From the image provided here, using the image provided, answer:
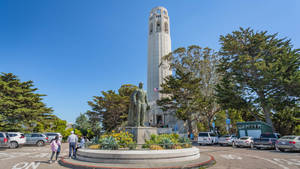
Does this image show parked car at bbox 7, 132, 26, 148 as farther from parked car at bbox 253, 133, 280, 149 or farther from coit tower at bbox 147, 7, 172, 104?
coit tower at bbox 147, 7, 172, 104

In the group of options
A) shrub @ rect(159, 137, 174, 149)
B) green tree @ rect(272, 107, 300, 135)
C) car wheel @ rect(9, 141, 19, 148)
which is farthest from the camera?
green tree @ rect(272, 107, 300, 135)

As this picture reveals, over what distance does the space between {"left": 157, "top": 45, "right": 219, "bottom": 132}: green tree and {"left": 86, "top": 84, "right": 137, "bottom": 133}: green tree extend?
7.10 meters

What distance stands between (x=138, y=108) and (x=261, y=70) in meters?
18.5

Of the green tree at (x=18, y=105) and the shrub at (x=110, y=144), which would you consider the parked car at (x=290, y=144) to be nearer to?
the shrub at (x=110, y=144)

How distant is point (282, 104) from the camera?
23422 millimetres

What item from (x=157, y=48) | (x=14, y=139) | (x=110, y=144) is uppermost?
(x=157, y=48)

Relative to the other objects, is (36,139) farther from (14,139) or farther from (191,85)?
(191,85)

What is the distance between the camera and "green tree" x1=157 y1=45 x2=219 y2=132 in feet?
99.9

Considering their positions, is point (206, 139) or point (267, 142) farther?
point (206, 139)

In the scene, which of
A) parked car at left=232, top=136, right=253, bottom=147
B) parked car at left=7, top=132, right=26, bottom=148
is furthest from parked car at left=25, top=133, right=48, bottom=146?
parked car at left=232, top=136, right=253, bottom=147

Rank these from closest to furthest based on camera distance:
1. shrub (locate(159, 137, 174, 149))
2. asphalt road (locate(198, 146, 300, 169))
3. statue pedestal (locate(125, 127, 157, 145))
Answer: asphalt road (locate(198, 146, 300, 169)) → shrub (locate(159, 137, 174, 149)) → statue pedestal (locate(125, 127, 157, 145))

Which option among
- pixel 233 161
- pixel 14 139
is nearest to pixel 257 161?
pixel 233 161

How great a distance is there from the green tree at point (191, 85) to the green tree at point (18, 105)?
18.8 m

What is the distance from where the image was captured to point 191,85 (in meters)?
29.8
